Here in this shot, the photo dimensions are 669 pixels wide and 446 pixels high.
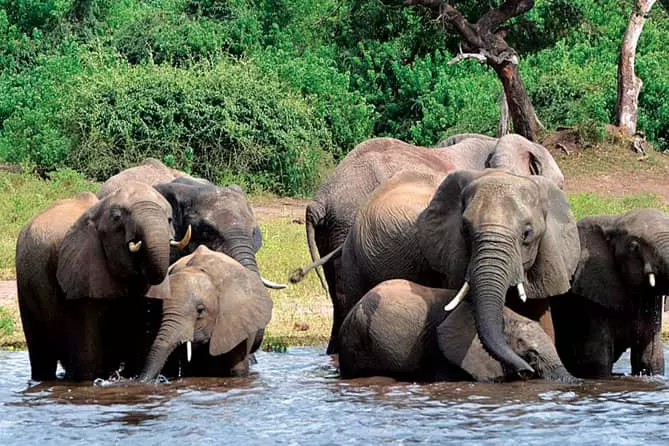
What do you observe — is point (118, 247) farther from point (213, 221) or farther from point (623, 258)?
point (623, 258)

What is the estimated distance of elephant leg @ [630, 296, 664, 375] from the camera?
9.01 m

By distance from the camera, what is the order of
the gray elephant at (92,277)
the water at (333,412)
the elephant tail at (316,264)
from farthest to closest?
the elephant tail at (316,264) → the gray elephant at (92,277) → the water at (333,412)

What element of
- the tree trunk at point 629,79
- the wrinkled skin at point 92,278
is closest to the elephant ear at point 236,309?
the wrinkled skin at point 92,278

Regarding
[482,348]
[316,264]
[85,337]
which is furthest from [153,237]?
[316,264]

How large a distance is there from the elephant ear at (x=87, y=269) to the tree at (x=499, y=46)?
45.9 feet

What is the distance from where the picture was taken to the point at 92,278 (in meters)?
8.51

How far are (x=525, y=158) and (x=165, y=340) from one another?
3667 mm

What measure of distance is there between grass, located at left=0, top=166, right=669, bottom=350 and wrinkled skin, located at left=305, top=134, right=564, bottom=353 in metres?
0.61

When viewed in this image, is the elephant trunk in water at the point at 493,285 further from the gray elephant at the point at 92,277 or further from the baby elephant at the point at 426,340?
the gray elephant at the point at 92,277

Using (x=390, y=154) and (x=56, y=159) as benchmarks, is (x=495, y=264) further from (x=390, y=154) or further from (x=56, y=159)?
(x=56, y=159)

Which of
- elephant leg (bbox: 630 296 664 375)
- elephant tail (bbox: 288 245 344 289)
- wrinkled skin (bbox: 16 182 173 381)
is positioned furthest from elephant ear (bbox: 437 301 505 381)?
elephant tail (bbox: 288 245 344 289)

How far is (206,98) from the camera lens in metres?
21.2

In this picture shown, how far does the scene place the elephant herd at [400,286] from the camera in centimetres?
829

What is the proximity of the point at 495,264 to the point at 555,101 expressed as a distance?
17.6 metres
